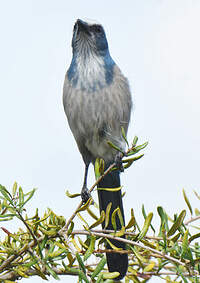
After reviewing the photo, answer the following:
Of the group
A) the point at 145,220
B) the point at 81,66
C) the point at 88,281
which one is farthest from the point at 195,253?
the point at 81,66

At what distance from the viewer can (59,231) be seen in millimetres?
1672

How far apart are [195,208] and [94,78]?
1296mm

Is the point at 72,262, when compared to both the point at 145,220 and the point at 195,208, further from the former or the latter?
the point at 195,208

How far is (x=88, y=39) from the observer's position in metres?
3.06

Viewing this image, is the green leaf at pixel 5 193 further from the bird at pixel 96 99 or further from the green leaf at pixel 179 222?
the bird at pixel 96 99

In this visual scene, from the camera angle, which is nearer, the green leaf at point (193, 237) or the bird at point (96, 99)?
the green leaf at point (193, 237)

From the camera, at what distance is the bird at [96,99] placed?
2.87m

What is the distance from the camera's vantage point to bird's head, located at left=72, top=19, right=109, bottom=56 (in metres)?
3.05

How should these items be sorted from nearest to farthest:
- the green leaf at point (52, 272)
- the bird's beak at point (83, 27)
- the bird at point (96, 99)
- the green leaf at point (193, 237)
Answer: the green leaf at point (52, 272) < the green leaf at point (193, 237) < the bird at point (96, 99) < the bird's beak at point (83, 27)

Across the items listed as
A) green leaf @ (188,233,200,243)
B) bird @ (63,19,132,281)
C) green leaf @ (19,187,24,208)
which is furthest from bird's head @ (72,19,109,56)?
green leaf @ (188,233,200,243)

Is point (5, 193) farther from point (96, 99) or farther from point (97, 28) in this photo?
point (97, 28)

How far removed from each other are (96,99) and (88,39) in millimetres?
510

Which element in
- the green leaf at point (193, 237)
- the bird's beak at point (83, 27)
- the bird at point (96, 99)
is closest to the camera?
the green leaf at point (193, 237)

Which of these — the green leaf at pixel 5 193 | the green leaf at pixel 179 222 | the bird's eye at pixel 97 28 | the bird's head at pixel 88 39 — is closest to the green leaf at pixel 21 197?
the green leaf at pixel 5 193
